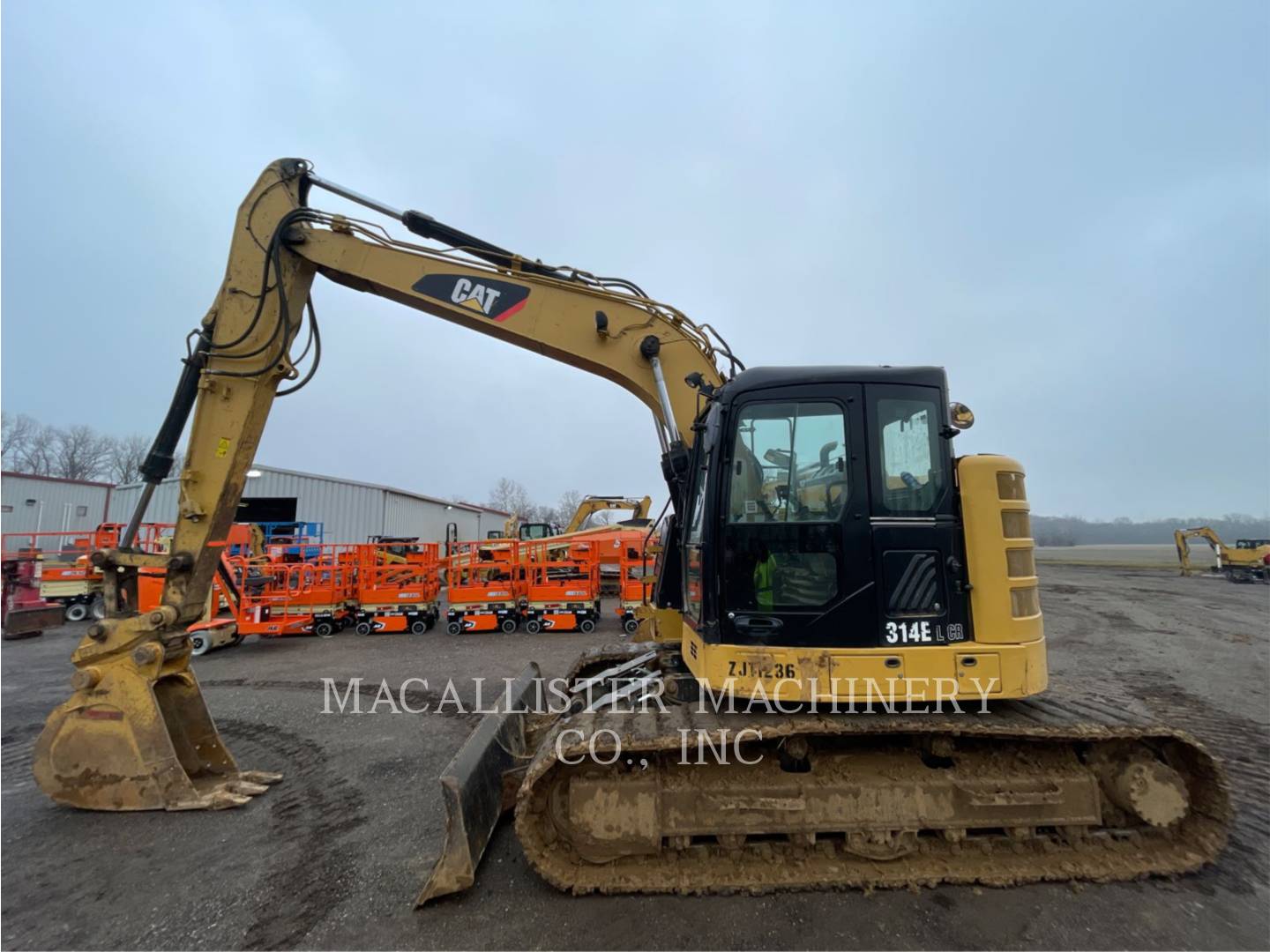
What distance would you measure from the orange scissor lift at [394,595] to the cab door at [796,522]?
11.1 metres

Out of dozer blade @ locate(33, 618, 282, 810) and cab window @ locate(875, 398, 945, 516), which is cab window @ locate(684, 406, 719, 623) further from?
dozer blade @ locate(33, 618, 282, 810)

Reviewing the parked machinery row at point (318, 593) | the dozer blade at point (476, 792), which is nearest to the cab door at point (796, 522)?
the dozer blade at point (476, 792)

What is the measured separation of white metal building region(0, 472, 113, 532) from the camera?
28.4 metres

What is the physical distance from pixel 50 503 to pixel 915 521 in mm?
41281

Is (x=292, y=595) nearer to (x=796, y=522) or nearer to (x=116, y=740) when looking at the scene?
(x=116, y=740)

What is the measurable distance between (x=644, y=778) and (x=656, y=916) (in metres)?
0.68

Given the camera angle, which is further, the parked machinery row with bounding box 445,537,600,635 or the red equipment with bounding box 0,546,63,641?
the parked machinery row with bounding box 445,537,600,635

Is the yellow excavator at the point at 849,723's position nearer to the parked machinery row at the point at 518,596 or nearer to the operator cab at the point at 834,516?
the operator cab at the point at 834,516

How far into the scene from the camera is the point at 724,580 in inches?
143

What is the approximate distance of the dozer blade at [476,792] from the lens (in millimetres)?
3268

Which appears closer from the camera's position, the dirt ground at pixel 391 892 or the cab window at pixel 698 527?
the dirt ground at pixel 391 892

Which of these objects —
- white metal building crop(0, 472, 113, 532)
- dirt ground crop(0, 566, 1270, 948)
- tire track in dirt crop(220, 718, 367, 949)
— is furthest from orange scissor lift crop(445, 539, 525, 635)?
white metal building crop(0, 472, 113, 532)

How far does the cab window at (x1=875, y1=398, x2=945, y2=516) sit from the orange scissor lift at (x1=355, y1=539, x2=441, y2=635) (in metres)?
11.7

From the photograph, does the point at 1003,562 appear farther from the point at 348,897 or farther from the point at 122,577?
the point at 122,577
